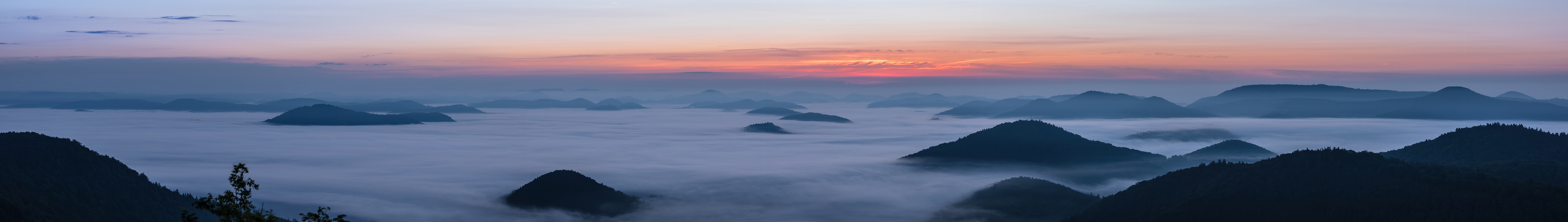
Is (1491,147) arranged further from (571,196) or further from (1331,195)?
(571,196)

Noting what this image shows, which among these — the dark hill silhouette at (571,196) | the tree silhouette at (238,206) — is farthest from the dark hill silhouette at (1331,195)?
the tree silhouette at (238,206)

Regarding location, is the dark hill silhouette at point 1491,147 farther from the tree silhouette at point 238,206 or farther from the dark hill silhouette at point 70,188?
the dark hill silhouette at point 70,188

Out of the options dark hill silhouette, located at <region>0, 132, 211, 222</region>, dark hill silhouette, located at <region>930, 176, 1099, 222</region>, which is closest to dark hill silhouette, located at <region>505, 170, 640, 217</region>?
dark hill silhouette, located at <region>0, 132, 211, 222</region>

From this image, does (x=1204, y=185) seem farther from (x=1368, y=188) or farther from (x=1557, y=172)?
(x=1557, y=172)

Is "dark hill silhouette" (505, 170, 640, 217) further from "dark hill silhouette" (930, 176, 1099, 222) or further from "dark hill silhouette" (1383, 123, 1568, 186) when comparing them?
"dark hill silhouette" (1383, 123, 1568, 186)

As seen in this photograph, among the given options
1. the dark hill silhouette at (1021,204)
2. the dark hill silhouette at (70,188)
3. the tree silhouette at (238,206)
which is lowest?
the dark hill silhouette at (1021,204)

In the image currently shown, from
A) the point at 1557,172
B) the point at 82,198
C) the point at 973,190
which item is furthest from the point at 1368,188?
the point at 82,198

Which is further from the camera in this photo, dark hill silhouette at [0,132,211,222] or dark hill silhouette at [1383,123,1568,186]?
dark hill silhouette at [1383,123,1568,186]
